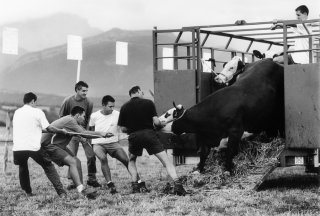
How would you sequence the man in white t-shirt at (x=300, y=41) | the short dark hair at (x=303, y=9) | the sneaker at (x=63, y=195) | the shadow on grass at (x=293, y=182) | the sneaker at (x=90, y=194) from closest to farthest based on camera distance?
the sneaker at (x=90, y=194), the sneaker at (x=63, y=195), the shadow on grass at (x=293, y=182), the man in white t-shirt at (x=300, y=41), the short dark hair at (x=303, y=9)

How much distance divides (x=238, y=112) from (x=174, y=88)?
1.33m

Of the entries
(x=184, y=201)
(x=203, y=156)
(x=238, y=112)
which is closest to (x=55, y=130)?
(x=184, y=201)

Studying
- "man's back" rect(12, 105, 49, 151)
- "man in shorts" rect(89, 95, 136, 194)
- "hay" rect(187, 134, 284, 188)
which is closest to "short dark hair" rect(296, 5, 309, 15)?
"hay" rect(187, 134, 284, 188)

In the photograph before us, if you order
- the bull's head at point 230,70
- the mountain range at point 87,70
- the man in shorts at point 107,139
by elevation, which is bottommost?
the man in shorts at point 107,139

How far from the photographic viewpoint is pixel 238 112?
27.7ft

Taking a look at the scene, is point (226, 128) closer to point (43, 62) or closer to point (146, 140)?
point (146, 140)

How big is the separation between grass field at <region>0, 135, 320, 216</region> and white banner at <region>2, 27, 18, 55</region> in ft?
14.8

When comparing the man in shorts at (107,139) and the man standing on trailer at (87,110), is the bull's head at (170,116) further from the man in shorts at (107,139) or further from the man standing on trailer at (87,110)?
the man standing on trailer at (87,110)

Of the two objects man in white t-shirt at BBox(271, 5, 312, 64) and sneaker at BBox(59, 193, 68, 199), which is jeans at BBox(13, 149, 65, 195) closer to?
sneaker at BBox(59, 193, 68, 199)

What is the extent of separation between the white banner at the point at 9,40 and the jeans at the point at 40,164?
5.33 metres

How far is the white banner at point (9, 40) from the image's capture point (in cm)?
1288

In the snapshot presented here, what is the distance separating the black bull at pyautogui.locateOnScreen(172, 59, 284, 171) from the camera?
8461mm

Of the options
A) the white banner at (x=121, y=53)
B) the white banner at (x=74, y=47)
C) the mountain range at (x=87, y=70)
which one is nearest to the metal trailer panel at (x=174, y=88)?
the white banner at (x=74, y=47)

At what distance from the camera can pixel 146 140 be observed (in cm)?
802
